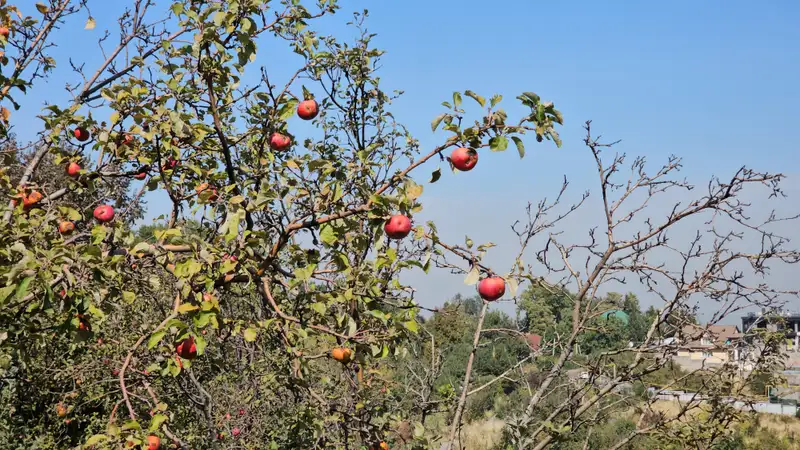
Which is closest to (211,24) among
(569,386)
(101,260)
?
(101,260)

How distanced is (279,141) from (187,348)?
3.73ft

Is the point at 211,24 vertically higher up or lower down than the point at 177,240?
higher up

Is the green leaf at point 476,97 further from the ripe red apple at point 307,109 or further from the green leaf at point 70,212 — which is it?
the green leaf at point 70,212

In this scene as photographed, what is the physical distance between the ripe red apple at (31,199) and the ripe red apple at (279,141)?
1660 mm

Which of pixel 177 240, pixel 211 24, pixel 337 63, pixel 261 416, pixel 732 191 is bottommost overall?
pixel 261 416

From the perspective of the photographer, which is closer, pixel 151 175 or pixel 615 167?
pixel 151 175

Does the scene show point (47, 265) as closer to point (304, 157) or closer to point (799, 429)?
point (304, 157)

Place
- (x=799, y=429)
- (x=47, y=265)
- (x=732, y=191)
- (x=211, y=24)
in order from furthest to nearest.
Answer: (x=799, y=429) → (x=732, y=191) → (x=211, y=24) → (x=47, y=265)

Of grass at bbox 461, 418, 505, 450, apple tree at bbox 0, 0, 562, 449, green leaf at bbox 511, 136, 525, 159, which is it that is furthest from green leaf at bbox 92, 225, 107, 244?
grass at bbox 461, 418, 505, 450

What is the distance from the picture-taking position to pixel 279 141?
356 centimetres

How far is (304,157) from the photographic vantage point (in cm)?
409

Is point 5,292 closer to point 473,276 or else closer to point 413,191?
point 413,191

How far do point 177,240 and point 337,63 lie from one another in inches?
119

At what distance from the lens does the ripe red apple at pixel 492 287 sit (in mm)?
3062
